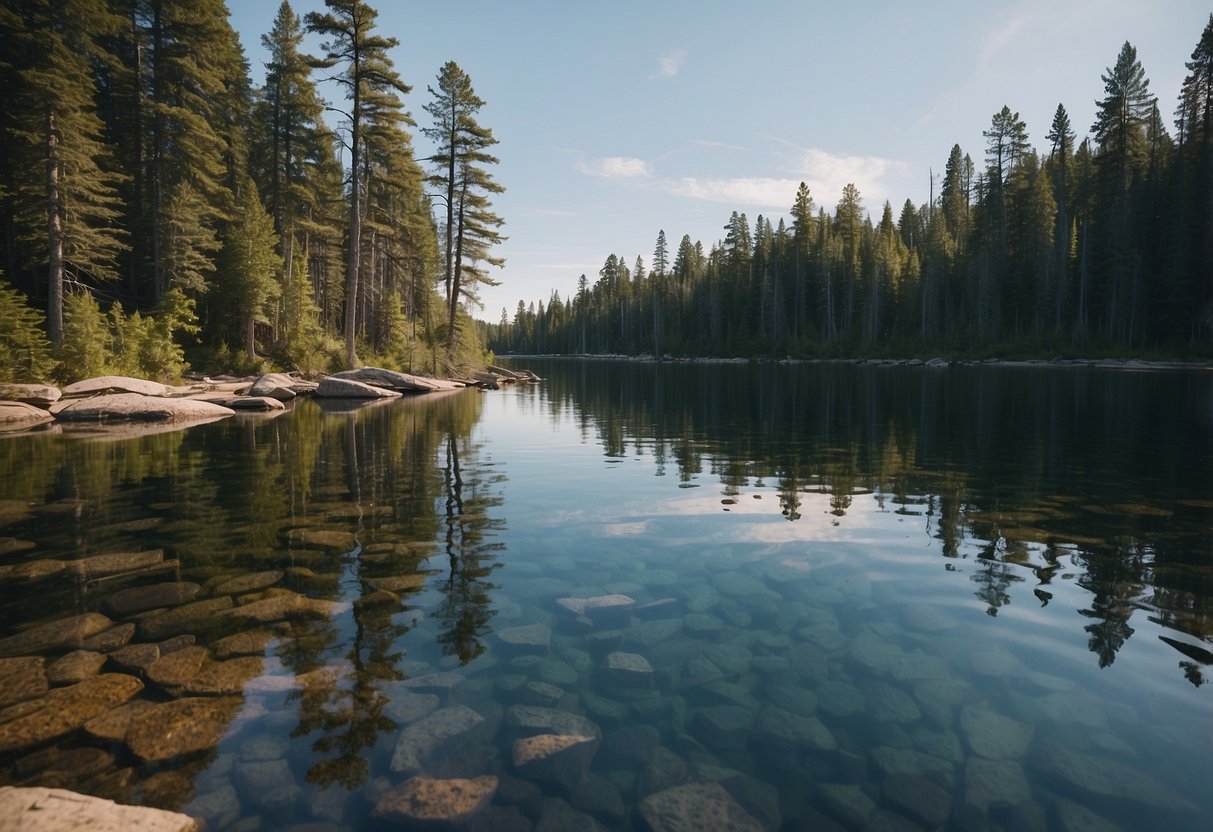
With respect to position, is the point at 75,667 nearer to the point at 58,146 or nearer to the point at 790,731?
the point at 790,731

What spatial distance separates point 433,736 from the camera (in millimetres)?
3424

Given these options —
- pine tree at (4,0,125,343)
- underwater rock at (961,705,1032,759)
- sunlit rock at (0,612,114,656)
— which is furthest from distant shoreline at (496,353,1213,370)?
pine tree at (4,0,125,343)

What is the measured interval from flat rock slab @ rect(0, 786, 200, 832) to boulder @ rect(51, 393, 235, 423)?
720 inches

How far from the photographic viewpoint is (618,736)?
3.48m

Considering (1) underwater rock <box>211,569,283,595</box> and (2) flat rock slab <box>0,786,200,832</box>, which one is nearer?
(2) flat rock slab <box>0,786,200,832</box>

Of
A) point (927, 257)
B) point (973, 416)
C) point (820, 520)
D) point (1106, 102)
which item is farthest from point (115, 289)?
point (1106, 102)

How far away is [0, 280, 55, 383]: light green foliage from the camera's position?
1789 centimetres

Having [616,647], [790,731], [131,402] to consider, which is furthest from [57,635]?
[131,402]

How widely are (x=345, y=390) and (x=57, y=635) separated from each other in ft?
74.3

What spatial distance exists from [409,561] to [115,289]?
3167cm

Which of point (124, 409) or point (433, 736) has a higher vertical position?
point (124, 409)

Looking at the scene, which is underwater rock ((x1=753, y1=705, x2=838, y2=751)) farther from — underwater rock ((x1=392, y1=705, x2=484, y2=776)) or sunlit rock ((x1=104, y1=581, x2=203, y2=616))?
sunlit rock ((x1=104, y1=581, x2=203, y2=616))

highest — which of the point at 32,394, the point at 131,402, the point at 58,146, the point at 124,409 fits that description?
the point at 58,146

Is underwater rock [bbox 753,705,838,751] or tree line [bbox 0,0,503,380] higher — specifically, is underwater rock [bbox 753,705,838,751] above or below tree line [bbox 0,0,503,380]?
below
